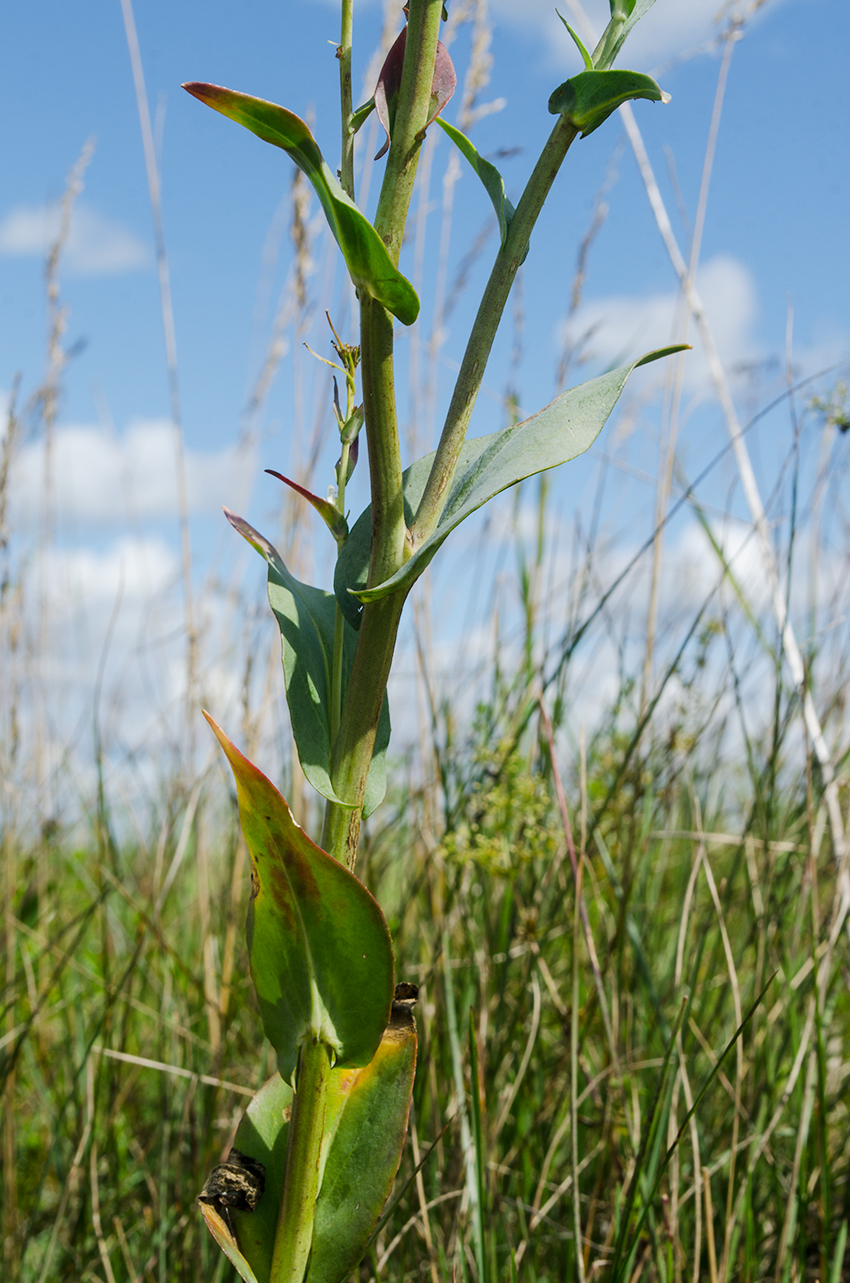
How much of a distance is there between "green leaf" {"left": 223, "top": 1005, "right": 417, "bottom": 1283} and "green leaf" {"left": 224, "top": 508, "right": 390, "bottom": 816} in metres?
0.19

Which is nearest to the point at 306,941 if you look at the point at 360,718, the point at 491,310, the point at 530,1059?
the point at 360,718

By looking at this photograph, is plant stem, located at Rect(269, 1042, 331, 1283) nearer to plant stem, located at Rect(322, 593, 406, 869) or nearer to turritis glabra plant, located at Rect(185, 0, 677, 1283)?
turritis glabra plant, located at Rect(185, 0, 677, 1283)

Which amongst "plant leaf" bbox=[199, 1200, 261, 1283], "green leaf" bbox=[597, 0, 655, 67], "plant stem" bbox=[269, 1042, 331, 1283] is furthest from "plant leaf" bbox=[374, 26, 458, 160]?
"plant leaf" bbox=[199, 1200, 261, 1283]

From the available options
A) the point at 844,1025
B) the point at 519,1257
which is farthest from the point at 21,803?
the point at 844,1025

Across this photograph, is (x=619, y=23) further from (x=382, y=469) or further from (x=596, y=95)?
(x=382, y=469)

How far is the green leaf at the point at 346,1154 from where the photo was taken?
2.13 ft

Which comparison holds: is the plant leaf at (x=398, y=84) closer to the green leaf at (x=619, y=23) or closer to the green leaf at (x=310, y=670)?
the green leaf at (x=619, y=23)

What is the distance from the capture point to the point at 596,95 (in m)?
0.58

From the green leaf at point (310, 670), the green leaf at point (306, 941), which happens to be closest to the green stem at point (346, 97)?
the green leaf at point (310, 670)

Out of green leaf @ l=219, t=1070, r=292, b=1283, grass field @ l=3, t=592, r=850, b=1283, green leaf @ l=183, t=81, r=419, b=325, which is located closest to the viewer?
green leaf @ l=183, t=81, r=419, b=325

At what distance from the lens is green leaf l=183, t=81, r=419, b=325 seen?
0.53 meters

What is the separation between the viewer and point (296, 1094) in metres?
0.63

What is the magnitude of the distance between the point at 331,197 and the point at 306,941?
1.54ft

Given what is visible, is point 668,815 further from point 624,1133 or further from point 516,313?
point 516,313
